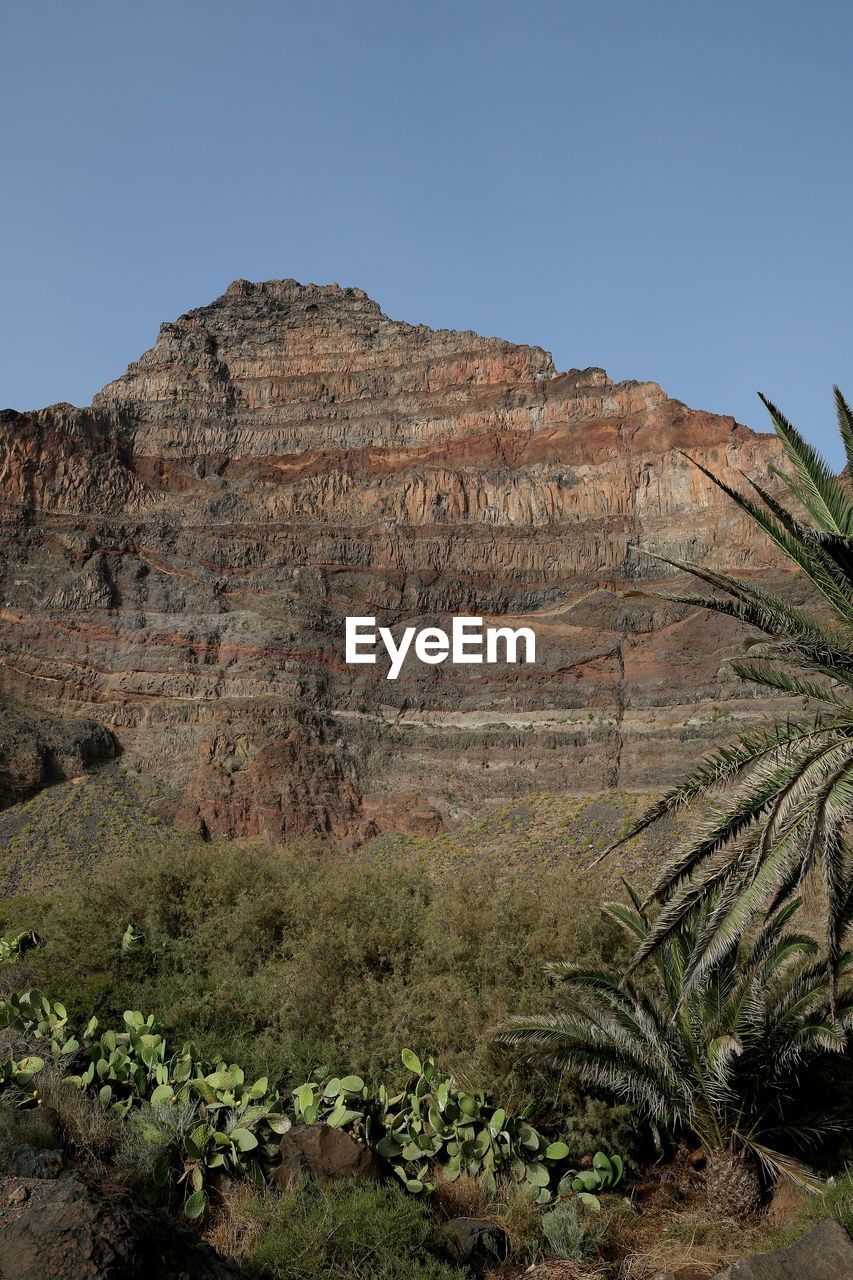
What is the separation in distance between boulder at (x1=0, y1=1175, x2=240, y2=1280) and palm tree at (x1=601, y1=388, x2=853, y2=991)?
483cm

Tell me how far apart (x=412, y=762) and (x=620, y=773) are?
11616mm

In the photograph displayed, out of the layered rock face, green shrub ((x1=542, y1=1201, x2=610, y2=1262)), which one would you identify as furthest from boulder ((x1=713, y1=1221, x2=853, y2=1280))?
the layered rock face

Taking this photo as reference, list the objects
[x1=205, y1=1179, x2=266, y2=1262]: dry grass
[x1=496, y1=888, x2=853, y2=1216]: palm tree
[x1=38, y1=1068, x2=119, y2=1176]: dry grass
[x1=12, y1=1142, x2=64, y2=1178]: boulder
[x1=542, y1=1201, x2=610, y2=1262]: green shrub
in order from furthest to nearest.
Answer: [x1=496, y1=888, x2=853, y2=1216]: palm tree, [x1=38, y1=1068, x2=119, y2=1176]: dry grass, [x1=542, y1=1201, x2=610, y2=1262]: green shrub, [x1=205, y1=1179, x2=266, y2=1262]: dry grass, [x1=12, y1=1142, x2=64, y2=1178]: boulder

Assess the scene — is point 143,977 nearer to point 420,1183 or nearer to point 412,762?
point 420,1183

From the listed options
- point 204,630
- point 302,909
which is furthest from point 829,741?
point 204,630

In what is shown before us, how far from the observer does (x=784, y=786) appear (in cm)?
833

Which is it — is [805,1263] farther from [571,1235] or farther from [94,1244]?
[94,1244]

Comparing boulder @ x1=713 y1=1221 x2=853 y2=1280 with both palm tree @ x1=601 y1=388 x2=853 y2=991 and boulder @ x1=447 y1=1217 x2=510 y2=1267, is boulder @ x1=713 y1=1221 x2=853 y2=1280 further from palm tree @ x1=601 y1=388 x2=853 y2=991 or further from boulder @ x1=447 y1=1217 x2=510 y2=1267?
boulder @ x1=447 y1=1217 x2=510 y2=1267

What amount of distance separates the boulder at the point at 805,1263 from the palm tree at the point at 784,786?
97.9 inches

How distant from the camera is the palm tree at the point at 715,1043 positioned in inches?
481

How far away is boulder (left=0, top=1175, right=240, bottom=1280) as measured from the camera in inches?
296

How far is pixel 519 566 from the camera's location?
206 ft

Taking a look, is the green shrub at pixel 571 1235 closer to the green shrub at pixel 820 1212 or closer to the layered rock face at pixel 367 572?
the green shrub at pixel 820 1212

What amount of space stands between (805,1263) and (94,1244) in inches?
238
